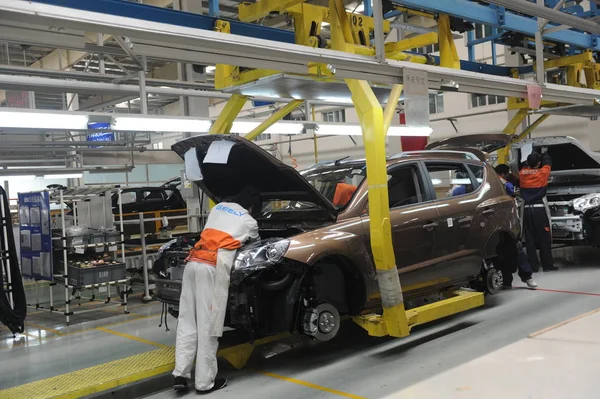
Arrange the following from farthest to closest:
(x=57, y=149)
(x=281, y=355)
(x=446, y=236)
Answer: (x=57, y=149) < (x=446, y=236) < (x=281, y=355)

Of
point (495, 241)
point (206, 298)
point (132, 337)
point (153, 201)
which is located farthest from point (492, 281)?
point (153, 201)

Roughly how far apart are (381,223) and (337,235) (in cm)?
35

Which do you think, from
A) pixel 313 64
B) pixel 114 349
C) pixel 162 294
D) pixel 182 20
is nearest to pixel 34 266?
pixel 114 349

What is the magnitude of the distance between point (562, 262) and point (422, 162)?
4.68m

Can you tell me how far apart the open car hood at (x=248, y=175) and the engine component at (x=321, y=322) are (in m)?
0.78

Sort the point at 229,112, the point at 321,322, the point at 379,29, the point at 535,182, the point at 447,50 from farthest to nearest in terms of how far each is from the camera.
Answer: the point at 535,182 < the point at 447,50 < the point at 229,112 < the point at 379,29 < the point at 321,322

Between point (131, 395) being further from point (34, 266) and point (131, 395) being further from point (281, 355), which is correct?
point (34, 266)

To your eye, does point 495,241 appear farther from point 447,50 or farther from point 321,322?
point 321,322

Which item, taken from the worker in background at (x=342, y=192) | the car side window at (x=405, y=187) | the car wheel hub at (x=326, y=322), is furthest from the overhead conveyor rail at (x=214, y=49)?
the car wheel hub at (x=326, y=322)

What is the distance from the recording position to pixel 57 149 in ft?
38.6

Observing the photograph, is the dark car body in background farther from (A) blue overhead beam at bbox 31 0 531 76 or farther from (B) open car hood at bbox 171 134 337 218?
(A) blue overhead beam at bbox 31 0 531 76

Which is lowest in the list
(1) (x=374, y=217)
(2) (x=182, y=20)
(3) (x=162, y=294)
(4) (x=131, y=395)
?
(4) (x=131, y=395)

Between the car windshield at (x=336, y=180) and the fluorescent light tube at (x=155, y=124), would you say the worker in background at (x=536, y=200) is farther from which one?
the fluorescent light tube at (x=155, y=124)

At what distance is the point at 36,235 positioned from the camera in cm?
712
